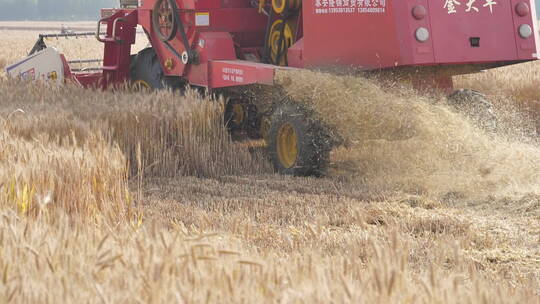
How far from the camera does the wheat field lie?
2424 millimetres

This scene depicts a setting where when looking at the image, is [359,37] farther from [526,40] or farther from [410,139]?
[526,40]

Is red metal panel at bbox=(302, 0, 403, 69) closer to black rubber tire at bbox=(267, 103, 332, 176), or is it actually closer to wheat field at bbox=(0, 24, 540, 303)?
wheat field at bbox=(0, 24, 540, 303)

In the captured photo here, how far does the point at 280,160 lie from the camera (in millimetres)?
7566

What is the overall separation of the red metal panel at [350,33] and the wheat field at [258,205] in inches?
13.0

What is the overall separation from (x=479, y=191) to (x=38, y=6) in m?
158

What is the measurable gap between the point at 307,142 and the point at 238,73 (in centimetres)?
114

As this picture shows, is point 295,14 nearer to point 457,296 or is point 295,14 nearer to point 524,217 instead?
point 524,217

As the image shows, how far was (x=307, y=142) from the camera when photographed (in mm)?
7066

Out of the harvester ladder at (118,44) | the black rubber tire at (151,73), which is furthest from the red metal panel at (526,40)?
the harvester ladder at (118,44)

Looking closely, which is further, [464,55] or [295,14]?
[295,14]

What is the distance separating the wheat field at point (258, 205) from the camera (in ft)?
7.95

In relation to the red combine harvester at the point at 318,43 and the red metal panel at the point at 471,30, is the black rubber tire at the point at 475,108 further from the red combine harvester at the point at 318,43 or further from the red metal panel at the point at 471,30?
the red metal panel at the point at 471,30

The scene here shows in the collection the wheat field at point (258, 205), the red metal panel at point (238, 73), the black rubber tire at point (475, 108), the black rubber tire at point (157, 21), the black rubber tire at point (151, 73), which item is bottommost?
the wheat field at point (258, 205)

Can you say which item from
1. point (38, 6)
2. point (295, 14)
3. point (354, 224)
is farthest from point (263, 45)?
point (38, 6)
